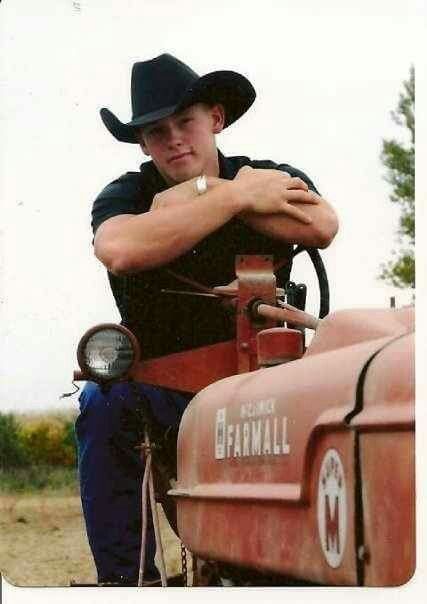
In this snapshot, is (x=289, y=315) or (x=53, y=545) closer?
(x=289, y=315)

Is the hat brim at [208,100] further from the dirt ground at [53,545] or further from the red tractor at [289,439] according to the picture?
the dirt ground at [53,545]

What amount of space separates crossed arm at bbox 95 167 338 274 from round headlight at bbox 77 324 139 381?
7.0 inches

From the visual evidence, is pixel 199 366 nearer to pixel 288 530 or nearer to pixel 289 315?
pixel 289 315

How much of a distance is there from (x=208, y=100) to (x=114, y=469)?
771 millimetres

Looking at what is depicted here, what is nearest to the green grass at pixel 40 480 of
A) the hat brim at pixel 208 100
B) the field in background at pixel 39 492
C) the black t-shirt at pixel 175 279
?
the field in background at pixel 39 492

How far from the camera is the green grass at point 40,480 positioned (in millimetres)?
2475

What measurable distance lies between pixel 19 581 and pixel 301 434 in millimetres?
458

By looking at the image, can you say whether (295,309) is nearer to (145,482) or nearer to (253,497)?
(145,482)

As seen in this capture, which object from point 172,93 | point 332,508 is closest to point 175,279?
point 172,93

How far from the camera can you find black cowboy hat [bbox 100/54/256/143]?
284 centimetres

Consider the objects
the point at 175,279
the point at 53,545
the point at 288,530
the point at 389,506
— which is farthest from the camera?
the point at 53,545

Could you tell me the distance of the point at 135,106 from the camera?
10.1ft

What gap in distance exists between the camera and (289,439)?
226cm

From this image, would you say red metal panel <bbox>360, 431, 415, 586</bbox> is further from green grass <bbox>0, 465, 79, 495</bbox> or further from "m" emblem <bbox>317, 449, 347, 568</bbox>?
green grass <bbox>0, 465, 79, 495</bbox>
